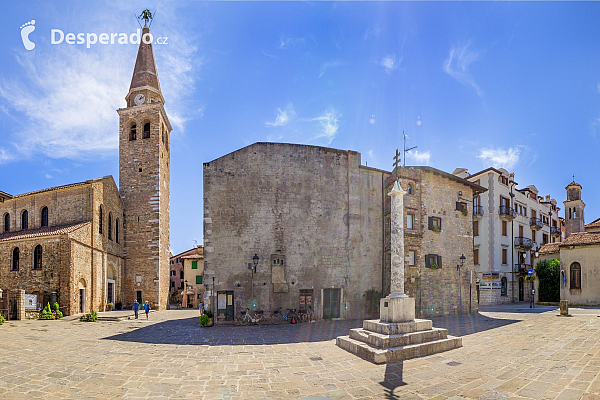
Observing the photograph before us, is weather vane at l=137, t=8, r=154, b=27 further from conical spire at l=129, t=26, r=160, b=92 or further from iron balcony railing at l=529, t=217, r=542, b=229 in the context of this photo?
iron balcony railing at l=529, t=217, r=542, b=229

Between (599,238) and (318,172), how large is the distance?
21.6m

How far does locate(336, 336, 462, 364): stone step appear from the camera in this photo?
418 inches

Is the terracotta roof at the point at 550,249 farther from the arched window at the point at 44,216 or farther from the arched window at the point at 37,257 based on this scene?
the arched window at the point at 44,216

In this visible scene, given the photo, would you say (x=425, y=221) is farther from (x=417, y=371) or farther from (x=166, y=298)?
(x=166, y=298)

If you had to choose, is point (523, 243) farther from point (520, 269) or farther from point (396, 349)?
point (396, 349)

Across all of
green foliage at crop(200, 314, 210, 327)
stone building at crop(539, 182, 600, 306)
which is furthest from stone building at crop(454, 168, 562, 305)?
green foliage at crop(200, 314, 210, 327)

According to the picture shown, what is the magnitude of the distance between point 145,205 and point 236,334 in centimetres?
2009

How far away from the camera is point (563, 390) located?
296 inches

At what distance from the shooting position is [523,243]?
37031mm

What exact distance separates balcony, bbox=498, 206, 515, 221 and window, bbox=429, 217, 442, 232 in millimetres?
13908

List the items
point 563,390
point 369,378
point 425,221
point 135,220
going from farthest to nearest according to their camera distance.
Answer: point 135,220 → point 425,221 → point 369,378 → point 563,390

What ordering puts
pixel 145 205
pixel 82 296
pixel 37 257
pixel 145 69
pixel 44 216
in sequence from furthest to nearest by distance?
pixel 145 69, pixel 145 205, pixel 44 216, pixel 82 296, pixel 37 257

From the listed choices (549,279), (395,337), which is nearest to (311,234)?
(395,337)

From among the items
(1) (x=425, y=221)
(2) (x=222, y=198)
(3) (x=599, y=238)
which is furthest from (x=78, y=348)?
(3) (x=599, y=238)
